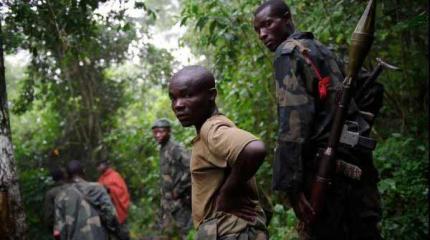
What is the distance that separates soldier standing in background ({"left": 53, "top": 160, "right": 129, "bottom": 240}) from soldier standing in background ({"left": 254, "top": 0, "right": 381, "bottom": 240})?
11.4 ft

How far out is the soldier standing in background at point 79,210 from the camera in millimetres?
5906

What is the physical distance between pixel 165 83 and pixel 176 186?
153 inches

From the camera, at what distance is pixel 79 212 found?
592cm

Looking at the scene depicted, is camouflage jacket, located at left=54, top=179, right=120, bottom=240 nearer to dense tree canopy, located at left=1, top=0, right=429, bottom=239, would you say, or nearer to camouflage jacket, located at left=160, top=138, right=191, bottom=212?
camouflage jacket, located at left=160, top=138, right=191, bottom=212

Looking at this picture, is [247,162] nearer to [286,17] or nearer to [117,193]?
[286,17]

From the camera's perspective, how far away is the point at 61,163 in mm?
10953

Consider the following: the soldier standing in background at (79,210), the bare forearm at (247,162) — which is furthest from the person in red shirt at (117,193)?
the bare forearm at (247,162)

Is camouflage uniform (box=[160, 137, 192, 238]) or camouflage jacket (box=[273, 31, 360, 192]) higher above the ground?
camouflage jacket (box=[273, 31, 360, 192])

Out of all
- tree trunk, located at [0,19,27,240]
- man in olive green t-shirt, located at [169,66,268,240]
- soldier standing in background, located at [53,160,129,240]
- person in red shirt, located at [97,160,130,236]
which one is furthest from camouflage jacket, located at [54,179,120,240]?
man in olive green t-shirt, located at [169,66,268,240]

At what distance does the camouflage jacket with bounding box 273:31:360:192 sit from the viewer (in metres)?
3.02

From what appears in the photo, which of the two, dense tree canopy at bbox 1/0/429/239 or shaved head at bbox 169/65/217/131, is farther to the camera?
dense tree canopy at bbox 1/0/429/239

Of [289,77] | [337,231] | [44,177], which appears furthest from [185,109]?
[44,177]

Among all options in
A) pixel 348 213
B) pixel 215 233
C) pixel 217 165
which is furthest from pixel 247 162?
pixel 348 213

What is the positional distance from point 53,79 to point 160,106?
9.03 ft
